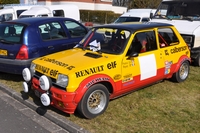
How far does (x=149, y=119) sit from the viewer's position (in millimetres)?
4094

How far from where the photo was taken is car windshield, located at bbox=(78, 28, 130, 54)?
180 inches

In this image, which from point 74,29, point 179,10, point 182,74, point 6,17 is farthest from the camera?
point 6,17

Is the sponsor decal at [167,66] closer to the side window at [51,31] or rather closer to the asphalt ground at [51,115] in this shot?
the asphalt ground at [51,115]

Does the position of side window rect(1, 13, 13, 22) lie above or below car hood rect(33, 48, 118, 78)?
above

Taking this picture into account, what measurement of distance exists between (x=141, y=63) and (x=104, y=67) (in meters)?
0.96

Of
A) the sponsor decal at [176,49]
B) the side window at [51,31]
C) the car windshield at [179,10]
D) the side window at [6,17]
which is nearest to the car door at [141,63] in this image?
the sponsor decal at [176,49]

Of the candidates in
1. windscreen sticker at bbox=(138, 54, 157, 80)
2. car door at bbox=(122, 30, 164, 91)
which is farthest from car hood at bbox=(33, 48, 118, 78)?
windscreen sticker at bbox=(138, 54, 157, 80)

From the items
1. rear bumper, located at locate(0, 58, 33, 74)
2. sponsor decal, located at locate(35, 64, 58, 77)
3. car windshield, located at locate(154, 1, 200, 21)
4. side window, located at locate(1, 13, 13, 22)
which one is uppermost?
car windshield, located at locate(154, 1, 200, 21)

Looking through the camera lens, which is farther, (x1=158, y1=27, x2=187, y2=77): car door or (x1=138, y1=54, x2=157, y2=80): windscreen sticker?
(x1=158, y1=27, x2=187, y2=77): car door

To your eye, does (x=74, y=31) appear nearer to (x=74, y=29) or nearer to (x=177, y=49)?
(x=74, y=29)

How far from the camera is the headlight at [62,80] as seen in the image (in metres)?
3.82

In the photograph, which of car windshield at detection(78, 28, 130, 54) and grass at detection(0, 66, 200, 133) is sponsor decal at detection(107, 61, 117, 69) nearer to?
car windshield at detection(78, 28, 130, 54)

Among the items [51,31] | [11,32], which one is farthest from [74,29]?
[11,32]

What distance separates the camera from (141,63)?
4.70 metres
